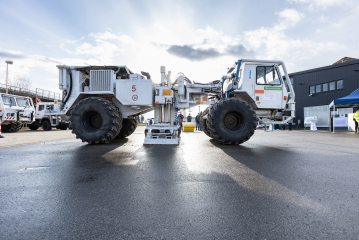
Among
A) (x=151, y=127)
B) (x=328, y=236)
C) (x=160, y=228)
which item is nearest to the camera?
(x=328, y=236)

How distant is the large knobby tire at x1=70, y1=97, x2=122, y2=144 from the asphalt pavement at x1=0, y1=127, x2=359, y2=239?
8.93 feet

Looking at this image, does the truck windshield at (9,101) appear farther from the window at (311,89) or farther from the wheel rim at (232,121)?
the window at (311,89)

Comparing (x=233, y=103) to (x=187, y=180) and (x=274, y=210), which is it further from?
(x=274, y=210)

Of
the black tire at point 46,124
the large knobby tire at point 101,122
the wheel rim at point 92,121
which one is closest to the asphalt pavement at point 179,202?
the large knobby tire at point 101,122

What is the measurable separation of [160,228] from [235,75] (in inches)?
247

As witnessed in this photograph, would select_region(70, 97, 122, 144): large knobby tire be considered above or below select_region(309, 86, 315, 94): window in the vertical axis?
below

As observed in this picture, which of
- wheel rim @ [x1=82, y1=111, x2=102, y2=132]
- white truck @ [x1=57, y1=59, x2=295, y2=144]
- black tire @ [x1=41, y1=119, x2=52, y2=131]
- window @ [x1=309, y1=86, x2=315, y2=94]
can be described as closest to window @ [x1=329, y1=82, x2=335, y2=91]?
window @ [x1=309, y1=86, x2=315, y2=94]

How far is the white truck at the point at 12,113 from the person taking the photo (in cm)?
1337

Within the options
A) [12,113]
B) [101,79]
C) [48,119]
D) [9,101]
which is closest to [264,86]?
[101,79]

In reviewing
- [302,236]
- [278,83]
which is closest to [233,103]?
[278,83]

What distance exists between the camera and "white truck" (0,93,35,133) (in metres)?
13.4

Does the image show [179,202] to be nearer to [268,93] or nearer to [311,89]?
[268,93]

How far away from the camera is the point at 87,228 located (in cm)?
146

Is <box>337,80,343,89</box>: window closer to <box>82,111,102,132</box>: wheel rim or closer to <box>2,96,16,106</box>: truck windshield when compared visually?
<box>82,111,102,132</box>: wheel rim
